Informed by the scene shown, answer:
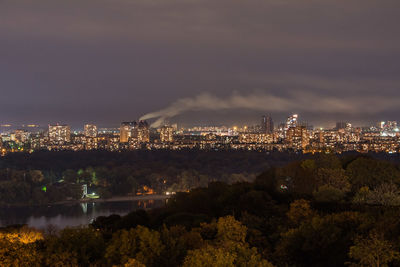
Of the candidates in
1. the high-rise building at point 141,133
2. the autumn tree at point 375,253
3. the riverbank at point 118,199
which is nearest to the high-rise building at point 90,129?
the high-rise building at point 141,133

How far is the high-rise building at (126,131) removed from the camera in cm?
12281

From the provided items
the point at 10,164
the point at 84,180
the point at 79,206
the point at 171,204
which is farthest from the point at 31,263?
the point at 10,164

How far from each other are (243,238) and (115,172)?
50139 mm

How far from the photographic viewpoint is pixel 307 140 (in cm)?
10338

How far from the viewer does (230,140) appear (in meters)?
115

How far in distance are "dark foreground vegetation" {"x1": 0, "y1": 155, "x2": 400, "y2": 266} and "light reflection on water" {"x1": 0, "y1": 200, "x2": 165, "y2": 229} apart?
72.3ft

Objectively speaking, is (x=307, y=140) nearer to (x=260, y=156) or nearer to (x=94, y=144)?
(x=260, y=156)

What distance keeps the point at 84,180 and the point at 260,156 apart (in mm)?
27111

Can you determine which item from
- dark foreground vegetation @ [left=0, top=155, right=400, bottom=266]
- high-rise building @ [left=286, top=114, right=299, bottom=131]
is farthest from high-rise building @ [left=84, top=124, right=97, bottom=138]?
dark foreground vegetation @ [left=0, top=155, right=400, bottom=266]

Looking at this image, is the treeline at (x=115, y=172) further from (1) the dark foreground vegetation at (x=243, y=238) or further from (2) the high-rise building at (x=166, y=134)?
(1) the dark foreground vegetation at (x=243, y=238)

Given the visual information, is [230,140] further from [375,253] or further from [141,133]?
[375,253]

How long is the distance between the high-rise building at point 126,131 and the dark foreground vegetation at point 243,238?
321 feet

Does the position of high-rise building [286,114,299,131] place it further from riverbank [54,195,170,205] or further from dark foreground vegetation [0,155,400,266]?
dark foreground vegetation [0,155,400,266]

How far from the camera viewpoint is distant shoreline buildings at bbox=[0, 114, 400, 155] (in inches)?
3718
